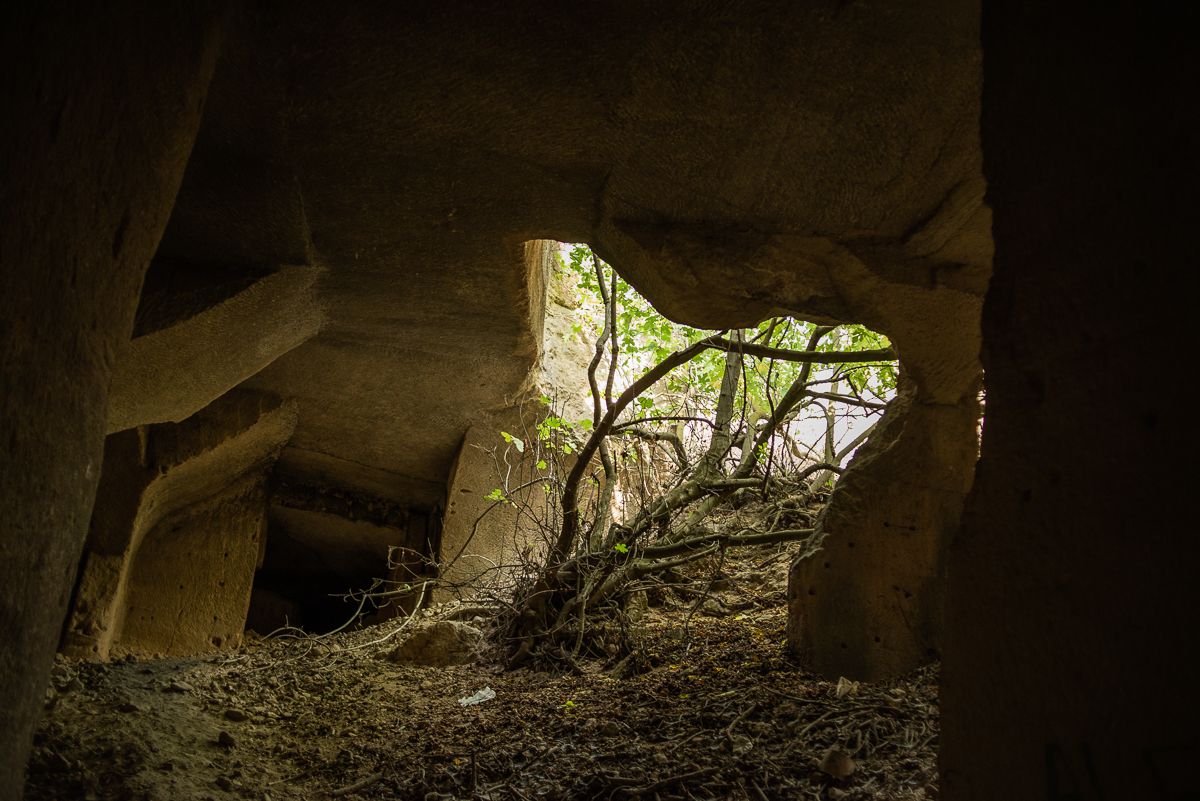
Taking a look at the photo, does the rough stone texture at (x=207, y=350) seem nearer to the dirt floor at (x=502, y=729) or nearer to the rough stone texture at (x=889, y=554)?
the dirt floor at (x=502, y=729)

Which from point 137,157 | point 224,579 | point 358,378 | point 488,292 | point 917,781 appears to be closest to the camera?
point 137,157

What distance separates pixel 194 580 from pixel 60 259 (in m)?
4.71

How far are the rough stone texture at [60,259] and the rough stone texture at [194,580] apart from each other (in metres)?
4.03

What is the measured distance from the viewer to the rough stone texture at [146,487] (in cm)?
478

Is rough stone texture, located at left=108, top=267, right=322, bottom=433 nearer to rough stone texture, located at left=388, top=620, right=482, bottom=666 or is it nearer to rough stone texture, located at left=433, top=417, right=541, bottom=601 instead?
rough stone texture, located at left=388, top=620, right=482, bottom=666

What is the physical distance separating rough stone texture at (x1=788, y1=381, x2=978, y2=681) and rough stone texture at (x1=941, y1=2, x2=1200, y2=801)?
1.83 metres

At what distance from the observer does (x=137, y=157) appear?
1785mm

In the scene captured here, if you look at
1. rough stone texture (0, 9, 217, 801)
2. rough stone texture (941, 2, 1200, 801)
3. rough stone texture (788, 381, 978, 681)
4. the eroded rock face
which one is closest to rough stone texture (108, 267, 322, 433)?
the eroded rock face

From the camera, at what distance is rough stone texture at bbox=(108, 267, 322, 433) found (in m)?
3.30

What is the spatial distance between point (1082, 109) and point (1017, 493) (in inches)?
24.5

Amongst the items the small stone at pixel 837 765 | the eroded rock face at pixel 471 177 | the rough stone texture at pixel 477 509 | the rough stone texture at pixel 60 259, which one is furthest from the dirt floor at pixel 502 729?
the rough stone texture at pixel 477 509

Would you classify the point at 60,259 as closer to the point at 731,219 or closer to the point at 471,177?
the point at 471,177

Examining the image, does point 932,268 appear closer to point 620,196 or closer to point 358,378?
point 620,196

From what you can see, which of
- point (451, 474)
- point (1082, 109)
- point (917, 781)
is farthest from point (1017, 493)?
point (451, 474)
